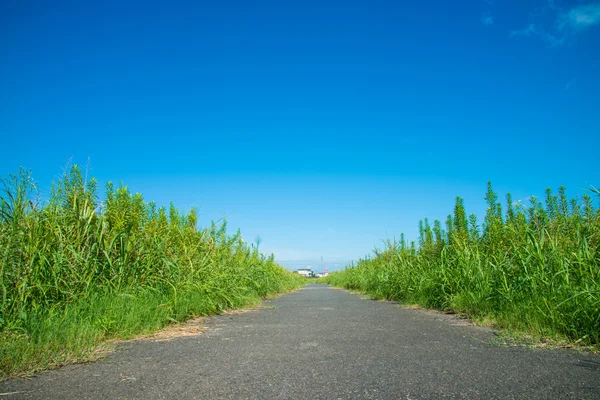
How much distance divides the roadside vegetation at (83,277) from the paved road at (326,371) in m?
0.40

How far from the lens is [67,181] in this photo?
5176 millimetres

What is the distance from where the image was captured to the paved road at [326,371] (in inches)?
87.1

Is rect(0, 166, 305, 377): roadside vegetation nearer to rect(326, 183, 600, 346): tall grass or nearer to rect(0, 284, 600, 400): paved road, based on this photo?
rect(0, 284, 600, 400): paved road

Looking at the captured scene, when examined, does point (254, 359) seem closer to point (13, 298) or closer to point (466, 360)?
point (466, 360)

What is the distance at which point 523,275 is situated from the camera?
17.0 feet

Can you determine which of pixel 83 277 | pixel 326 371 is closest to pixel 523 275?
pixel 326 371

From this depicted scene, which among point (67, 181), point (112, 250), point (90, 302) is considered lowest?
point (90, 302)

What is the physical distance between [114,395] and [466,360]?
99.5 inches

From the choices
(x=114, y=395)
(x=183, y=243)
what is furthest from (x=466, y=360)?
(x=183, y=243)

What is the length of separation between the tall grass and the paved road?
0.61 m

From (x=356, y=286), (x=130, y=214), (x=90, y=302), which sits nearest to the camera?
(x=90, y=302)

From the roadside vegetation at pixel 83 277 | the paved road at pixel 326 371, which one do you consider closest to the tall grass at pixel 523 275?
the paved road at pixel 326 371

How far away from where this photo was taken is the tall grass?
12.5 ft

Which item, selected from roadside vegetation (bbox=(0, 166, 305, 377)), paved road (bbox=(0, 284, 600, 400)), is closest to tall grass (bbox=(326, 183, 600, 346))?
paved road (bbox=(0, 284, 600, 400))
